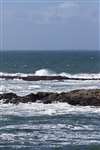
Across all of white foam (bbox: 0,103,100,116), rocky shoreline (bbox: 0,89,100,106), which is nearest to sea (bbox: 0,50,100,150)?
white foam (bbox: 0,103,100,116)

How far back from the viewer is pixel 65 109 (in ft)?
129

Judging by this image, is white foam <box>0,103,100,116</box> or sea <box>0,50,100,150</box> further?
white foam <box>0,103,100,116</box>

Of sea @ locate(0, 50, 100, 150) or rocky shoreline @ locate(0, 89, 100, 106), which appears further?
rocky shoreline @ locate(0, 89, 100, 106)

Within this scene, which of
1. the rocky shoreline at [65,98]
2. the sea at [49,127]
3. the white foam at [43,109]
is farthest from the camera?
the rocky shoreline at [65,98]

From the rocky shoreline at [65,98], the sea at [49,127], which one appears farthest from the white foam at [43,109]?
the rocky shoreline at [65,98]

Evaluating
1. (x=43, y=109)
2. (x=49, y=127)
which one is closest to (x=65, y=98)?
(x=43, y=109)

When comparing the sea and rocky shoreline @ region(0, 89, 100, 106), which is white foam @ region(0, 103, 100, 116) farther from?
rocky shoreline @ region(0, 89, 100, 106)

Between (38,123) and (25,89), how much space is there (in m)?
21.6

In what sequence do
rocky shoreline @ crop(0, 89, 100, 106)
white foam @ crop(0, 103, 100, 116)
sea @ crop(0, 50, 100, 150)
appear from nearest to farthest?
sea @ crop(0, 50, 100, 150) → white foam @ crop(0, 103, 100, 116) → rocky shoreline @ crop(0, 89, 100, 106)

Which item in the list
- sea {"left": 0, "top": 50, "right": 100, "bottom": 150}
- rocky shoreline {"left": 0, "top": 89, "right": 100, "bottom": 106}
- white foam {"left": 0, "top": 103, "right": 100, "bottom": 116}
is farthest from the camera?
rocky shoreline {"left": 0, "top": 89, "right": 100, "bottom": 106}

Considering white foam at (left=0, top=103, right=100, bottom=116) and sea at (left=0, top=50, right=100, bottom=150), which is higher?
sea at (left=0, top=50, right=100, bottom=150)

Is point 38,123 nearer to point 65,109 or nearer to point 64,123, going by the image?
point 64,123

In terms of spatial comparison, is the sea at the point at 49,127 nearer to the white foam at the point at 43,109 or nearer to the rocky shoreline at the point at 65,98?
the white foam at the point at 43,109

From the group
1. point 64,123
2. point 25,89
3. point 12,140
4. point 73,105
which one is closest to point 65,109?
point 73,105
